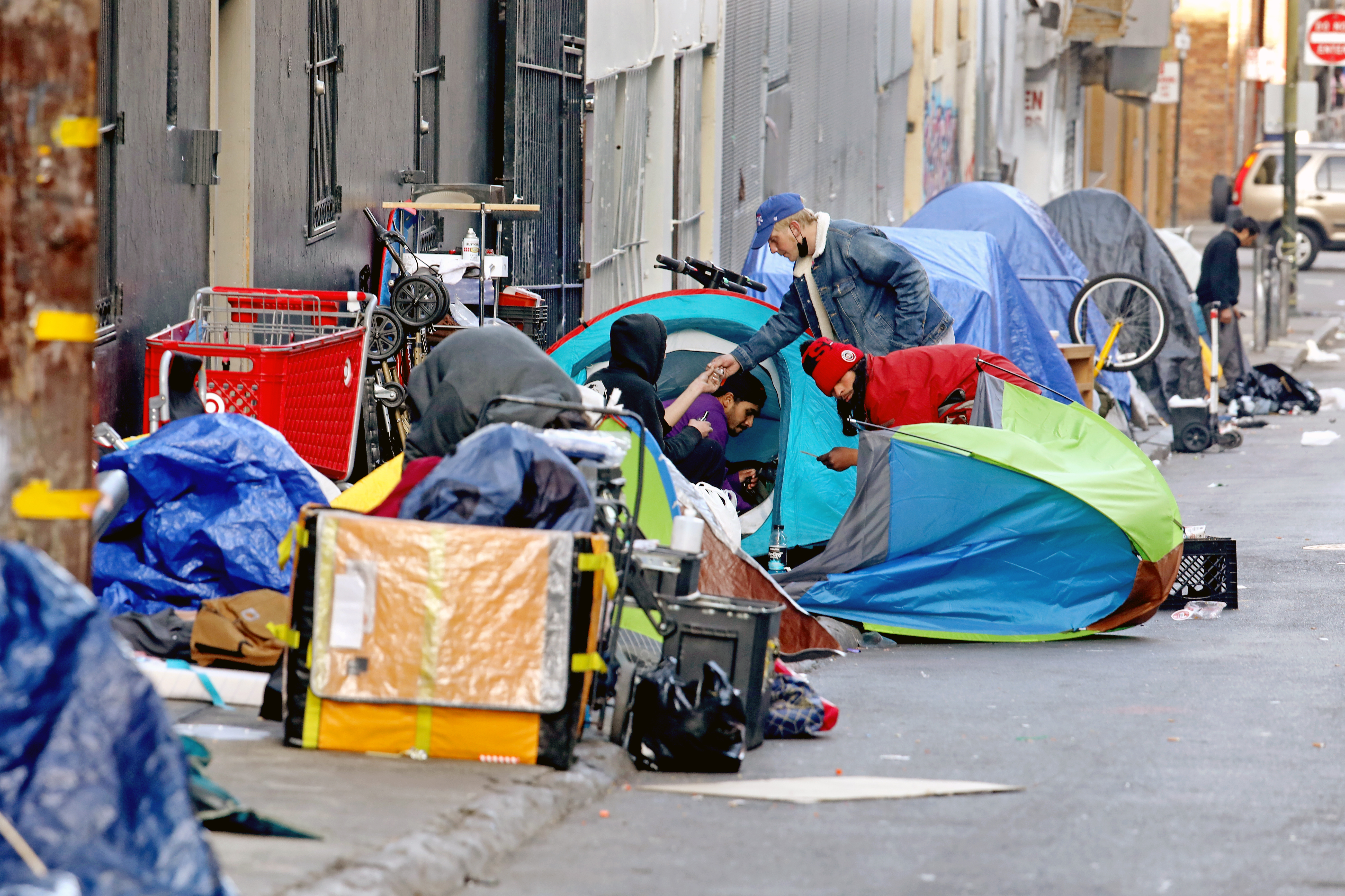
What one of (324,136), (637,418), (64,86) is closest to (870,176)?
(324,136)

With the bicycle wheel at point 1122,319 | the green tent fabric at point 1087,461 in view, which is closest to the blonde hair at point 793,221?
the green tent fabric at point 1087,461

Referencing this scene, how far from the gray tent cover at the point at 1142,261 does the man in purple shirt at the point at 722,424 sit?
7.53 metres

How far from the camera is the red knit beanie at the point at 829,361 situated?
9.15 metres

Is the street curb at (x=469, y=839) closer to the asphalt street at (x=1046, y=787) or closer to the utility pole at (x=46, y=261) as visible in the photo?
the asphalt street at (x=1046, y=787)

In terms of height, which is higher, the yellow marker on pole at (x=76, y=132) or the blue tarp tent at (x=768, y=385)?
the yellow marker on pole at (x=76, y=132)

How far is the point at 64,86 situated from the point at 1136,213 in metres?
15.4

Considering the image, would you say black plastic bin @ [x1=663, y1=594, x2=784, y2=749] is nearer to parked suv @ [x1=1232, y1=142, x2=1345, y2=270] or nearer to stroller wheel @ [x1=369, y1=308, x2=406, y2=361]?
stroller wheel @ [x1=369, y1=308, x2=406, y2=361]

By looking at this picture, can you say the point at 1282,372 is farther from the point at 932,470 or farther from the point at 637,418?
the point at 637,418

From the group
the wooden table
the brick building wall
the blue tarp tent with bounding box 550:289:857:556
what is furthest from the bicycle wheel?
the brick building wall

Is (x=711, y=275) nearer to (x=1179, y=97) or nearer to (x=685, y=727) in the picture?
(x=685, y=727)

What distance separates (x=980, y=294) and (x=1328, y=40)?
19.1 metres

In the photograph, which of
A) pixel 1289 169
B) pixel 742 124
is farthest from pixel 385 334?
pixel 1289 169

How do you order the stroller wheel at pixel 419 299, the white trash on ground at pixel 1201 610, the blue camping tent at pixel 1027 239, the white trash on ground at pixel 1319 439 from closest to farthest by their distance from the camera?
the stroller wheel at pixel 419 299 < the white trash on ground at pixel 1201 610 < the blue camping tent at pixel 1027 239 < the white trash on ground at pixel 1319 439

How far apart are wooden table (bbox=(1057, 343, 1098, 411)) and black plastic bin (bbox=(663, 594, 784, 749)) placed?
8.47 metres
